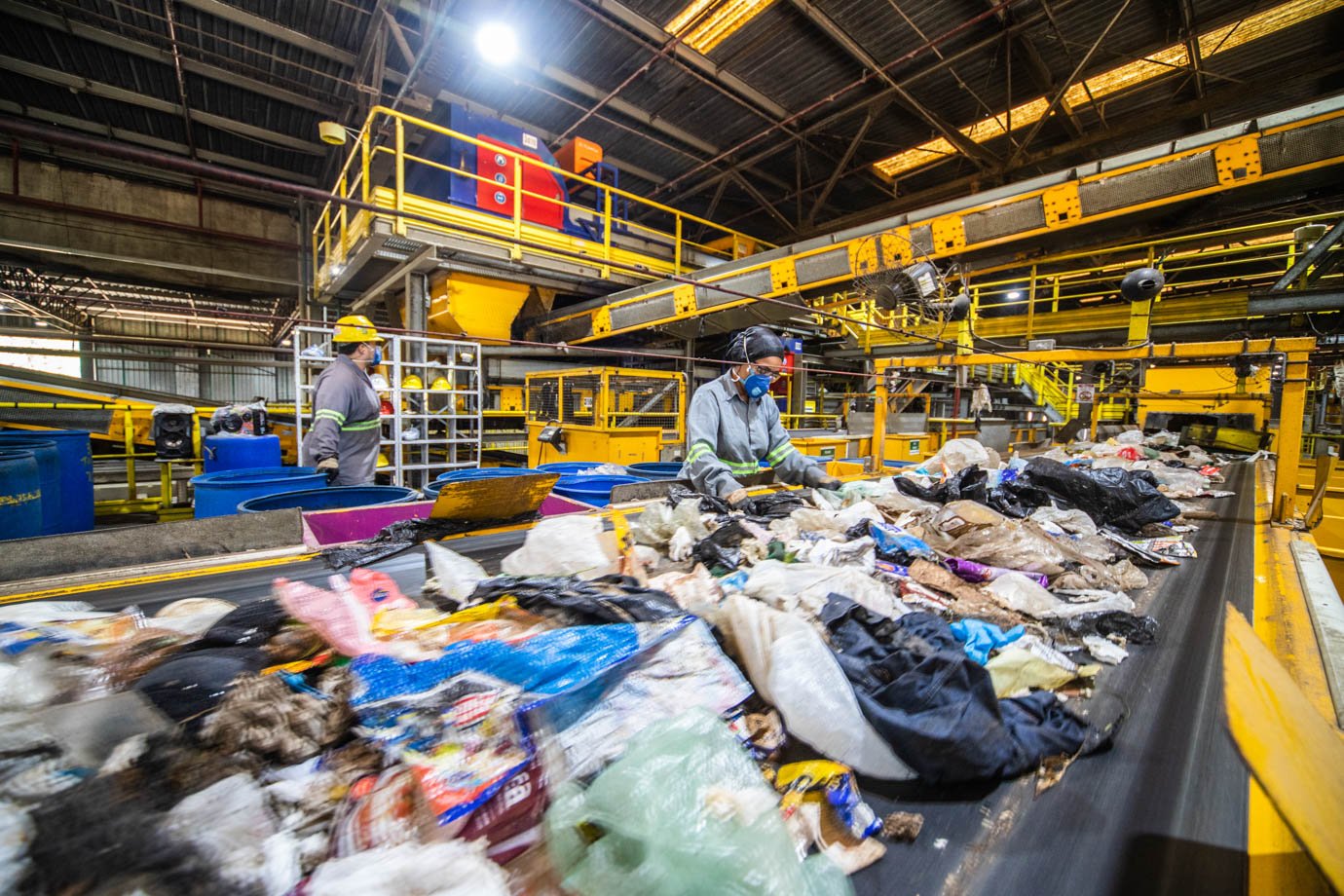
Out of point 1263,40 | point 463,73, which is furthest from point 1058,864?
point 1263,40

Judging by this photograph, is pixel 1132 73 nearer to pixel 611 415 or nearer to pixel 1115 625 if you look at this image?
pixel 611 415

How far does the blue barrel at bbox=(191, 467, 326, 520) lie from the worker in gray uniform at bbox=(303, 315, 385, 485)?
0.44 meters

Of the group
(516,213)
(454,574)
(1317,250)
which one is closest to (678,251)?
(516,213)

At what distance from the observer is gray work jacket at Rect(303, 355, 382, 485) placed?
3.44 m

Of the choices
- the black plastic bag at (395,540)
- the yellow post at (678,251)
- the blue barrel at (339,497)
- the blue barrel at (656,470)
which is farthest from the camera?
the yellow post at (678,251)

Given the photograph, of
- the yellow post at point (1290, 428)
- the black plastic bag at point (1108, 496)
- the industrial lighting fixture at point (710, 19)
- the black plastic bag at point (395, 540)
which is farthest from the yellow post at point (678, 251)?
the black plastic bag at point (395, 540)

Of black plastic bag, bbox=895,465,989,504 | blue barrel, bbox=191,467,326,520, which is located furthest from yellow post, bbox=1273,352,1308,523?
blue barrel, bbox=191,467,326,520

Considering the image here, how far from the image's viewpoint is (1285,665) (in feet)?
4.23

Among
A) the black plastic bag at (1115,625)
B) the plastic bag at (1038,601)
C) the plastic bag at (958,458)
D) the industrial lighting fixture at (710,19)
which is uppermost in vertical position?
the industrial lighting fixture at (710,19)

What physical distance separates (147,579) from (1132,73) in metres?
11.5

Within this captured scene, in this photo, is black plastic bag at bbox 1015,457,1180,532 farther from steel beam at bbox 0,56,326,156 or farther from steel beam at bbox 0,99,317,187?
steel beam at bbox 0,99,317,187

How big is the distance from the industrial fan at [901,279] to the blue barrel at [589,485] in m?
2.58

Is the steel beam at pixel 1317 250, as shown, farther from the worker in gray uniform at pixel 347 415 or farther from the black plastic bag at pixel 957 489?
the worker in gray uniform at pixel 347 415

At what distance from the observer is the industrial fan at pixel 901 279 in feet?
11.9
